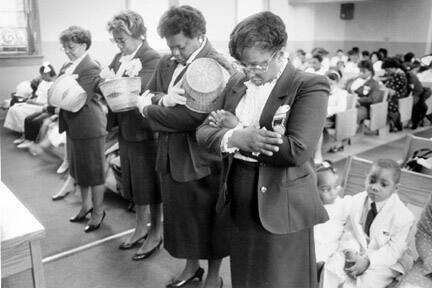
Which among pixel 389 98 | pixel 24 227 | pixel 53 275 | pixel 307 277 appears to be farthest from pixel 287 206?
pixel 389 98

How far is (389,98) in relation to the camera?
6035 millimetres

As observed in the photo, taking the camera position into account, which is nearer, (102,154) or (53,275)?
(53,275)

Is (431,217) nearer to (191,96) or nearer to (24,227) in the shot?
(191,96)

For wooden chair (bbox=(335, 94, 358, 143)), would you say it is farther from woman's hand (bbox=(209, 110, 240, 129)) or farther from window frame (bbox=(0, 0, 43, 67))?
window frame (bbox=(0, 0, 43, 67))

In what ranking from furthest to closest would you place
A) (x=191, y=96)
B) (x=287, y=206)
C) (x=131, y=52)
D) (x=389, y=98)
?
(x=389, y=98) < (x=131, y=52) < (x=191, y=96) < (x=287, y=206)

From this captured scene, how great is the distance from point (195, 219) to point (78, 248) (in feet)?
3.63

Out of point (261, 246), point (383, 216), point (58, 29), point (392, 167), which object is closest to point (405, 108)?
point (392, 167)

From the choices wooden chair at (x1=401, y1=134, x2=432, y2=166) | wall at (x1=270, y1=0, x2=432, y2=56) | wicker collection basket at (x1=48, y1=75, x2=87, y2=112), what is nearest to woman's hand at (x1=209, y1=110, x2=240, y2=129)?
wicker collection basket at (x1=48, y1=75, x2=87, y2=112)

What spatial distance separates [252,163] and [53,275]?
1678 mm

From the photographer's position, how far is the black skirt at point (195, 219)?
6.93ft

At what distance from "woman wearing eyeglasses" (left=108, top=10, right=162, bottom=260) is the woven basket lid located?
0.66 m

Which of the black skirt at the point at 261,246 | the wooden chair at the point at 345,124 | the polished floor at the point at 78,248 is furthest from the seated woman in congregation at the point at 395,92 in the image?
the black skirt at the point at 261,246

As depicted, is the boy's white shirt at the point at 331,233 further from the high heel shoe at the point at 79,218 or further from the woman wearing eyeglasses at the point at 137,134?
the high heel shoe at the point at 79,218

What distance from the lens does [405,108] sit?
5953 mm
